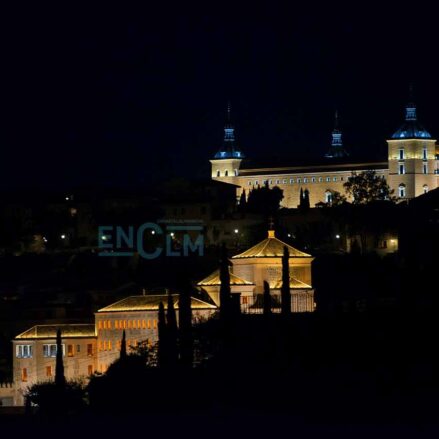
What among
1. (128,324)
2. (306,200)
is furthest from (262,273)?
(306,200)

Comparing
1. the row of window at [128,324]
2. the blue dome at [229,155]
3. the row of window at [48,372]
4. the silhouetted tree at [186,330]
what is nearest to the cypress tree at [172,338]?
the silhouetted tree at [186,330]

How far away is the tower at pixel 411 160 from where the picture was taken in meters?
140

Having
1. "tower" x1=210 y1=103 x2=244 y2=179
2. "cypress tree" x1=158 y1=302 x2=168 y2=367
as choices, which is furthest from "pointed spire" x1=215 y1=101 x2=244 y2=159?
"cypress tree" x1=158 y1=302 x2=168 y2=367

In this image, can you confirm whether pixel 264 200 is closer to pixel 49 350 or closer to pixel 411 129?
pixel 411 129

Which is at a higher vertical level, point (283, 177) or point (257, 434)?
point (283, 177)

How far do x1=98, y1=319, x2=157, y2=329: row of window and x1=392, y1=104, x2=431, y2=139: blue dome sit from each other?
62.2 meters

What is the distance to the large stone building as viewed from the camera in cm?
14062

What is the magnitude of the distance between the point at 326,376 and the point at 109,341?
31285 millimetres

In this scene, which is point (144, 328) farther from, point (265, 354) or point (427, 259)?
point (265, 354)

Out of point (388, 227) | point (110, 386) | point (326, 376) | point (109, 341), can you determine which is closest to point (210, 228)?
point (388, 227)

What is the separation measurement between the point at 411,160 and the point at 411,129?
11.3 ft

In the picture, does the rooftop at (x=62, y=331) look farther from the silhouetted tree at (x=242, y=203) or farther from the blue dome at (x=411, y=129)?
the blue dome at (x=411, y=129)

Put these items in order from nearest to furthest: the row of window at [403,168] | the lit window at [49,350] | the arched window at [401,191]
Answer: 1. the lit window at [49,350]
2. the arched window at [401,191]
3. the row of window at [403,168]

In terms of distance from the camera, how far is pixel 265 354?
56.3m
